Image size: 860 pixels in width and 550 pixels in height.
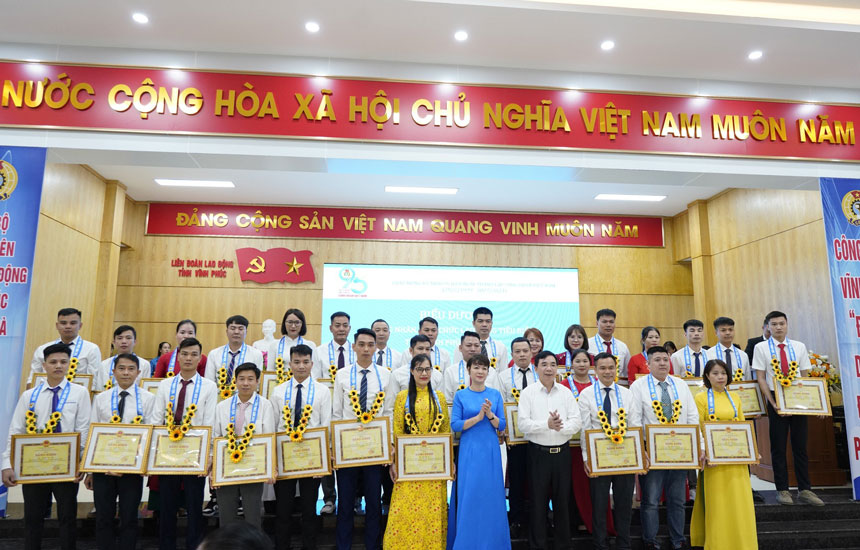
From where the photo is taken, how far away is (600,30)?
4840 millimetres

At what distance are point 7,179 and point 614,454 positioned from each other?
546 cm

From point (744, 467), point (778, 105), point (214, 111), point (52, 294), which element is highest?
point (778, 105)

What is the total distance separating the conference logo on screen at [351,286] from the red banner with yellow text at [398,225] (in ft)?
2.15

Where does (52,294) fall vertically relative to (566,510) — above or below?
above

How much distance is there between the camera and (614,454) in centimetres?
404

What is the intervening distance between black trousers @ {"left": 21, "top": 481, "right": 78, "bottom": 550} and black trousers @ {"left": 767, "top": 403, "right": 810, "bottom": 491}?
222 inches

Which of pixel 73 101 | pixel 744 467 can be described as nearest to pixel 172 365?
pixel 73 101

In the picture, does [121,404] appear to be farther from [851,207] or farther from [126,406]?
[851,207]

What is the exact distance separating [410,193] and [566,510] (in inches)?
232

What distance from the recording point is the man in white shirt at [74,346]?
14.8 ft

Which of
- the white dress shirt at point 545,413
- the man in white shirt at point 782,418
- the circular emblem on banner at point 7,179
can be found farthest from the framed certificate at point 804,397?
the circular emblem on banner at point 7,179

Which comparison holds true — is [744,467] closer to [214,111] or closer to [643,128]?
[643,128]

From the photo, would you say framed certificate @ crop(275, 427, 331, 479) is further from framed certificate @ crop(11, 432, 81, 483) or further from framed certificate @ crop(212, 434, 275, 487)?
framed certificate @ crop(11, 432, 81, 483)

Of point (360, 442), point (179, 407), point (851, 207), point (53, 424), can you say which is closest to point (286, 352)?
point (179, 407)
